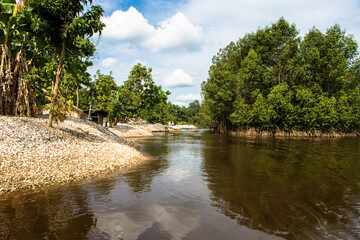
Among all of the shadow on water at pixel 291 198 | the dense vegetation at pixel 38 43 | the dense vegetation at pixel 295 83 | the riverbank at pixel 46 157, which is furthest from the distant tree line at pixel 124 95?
the shadow on water at pixel 291 198

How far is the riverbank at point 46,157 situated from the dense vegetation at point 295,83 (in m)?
34.5

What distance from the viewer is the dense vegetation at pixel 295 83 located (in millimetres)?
39688

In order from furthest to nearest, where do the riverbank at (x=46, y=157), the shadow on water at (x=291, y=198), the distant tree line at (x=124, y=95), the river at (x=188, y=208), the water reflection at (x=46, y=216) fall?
the distant tree line at (x=124, y=95)
the riverbank at (x=46, y=157)
the shadow on water at (x=291, y=198)
the river at (x=188, y=208)
the water reflection at (x=46, y=216)

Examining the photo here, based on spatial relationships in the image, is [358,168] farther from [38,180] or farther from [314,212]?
[38,180]

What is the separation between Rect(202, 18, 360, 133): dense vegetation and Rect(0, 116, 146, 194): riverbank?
3452 cm

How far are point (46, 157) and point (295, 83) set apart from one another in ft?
154

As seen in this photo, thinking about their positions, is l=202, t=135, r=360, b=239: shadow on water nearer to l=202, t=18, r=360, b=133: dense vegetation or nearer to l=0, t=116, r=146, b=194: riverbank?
l=0, t=116, r=146, b=194: riverbank

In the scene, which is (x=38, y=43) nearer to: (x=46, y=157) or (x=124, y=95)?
(x=46, y=157)

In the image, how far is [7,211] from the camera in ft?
19.2

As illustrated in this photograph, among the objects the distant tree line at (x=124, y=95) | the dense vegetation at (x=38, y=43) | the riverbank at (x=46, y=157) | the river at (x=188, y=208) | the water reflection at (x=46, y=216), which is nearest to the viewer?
the water reflection at (x=46, y=216)

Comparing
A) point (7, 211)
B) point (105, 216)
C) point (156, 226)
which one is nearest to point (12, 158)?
point (7, 211)

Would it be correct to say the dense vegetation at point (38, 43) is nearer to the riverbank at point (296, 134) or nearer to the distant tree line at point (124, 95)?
the distant tree line at point (124, 95)

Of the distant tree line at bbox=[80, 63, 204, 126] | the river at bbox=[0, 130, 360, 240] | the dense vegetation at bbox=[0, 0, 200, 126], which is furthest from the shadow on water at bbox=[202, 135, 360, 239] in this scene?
the distant tree line at bbox=[80, 63, 204, 126]

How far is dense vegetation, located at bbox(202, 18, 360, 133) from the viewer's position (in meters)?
39.7
